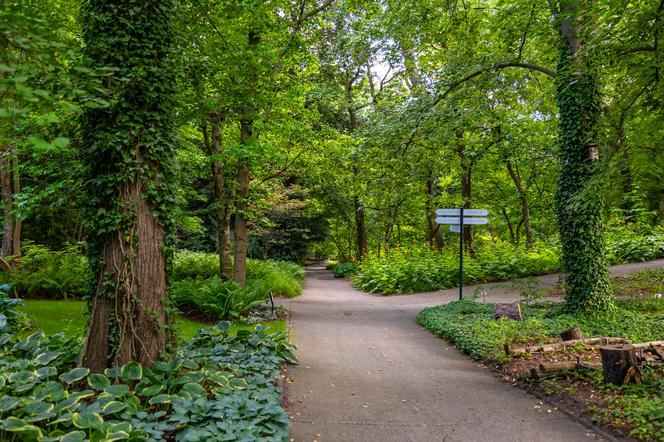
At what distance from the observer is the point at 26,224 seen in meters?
15.7

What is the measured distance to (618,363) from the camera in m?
4.64

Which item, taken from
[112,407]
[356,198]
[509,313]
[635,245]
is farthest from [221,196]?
[635,245]

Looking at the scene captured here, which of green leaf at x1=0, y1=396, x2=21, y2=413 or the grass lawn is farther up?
green leaf at x1=0, y1=396, x2=21, y2=413

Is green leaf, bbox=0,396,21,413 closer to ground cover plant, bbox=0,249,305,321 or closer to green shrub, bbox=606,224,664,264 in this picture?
ground cover plant, bbox=0,249,305,321

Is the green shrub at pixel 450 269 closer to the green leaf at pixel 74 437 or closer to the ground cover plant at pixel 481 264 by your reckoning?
the ground cover plant at pixel 481 264

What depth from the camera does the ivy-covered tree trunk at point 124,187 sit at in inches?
162

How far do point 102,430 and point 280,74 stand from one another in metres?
8.93

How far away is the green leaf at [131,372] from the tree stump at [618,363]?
4.98 metres

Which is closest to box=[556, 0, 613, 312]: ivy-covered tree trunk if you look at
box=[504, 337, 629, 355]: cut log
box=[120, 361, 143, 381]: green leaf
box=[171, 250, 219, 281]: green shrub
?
box=[504, 337, 629, 355]: cut log

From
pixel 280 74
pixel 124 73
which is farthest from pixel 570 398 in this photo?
pixel 280 74

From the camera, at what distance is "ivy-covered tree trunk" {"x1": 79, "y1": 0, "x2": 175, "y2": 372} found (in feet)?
13.5

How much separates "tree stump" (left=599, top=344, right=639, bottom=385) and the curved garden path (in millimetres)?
840

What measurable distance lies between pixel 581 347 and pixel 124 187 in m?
6.34

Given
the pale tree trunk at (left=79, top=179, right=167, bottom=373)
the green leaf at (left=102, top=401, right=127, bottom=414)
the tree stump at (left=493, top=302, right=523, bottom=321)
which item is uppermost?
the pale tree trunk at (left=79, top=179, right=167, bottom=373)
